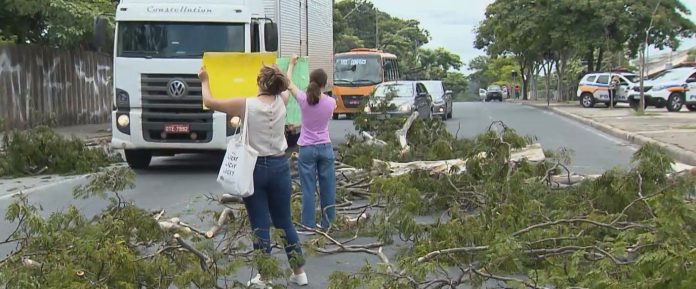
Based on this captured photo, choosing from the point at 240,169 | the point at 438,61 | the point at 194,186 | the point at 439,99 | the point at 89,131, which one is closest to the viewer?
the point at 240,169

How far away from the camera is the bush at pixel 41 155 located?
1327 centimetres

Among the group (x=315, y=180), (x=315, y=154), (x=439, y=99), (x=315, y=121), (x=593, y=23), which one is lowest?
(x=315, y=180)

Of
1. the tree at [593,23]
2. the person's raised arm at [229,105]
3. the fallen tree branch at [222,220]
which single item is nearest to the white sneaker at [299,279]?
the person's raised arm at [229,105]

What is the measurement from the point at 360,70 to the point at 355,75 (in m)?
0.29

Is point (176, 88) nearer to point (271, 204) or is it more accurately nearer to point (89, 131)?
point (271, 204)

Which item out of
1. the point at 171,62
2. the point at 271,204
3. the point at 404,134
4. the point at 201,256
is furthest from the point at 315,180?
the point at 171,62

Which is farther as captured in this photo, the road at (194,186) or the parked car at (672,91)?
the parked car at (672,91)

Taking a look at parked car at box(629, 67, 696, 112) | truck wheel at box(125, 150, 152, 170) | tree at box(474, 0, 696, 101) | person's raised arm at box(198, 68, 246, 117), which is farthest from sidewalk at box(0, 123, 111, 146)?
tree at box(474, 0, 696, 101)

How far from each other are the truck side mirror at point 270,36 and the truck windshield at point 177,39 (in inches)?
14.7

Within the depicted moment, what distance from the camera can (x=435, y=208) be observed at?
911cm

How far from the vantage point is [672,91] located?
31.5 metres

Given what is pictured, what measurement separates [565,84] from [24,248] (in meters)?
60.2

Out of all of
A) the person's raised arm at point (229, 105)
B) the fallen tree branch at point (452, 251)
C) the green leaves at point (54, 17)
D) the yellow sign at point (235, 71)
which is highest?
the green leaves at point (54, 17)

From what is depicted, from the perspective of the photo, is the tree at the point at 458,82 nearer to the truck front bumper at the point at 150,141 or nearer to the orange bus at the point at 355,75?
the orange bus at the point at 355,75
